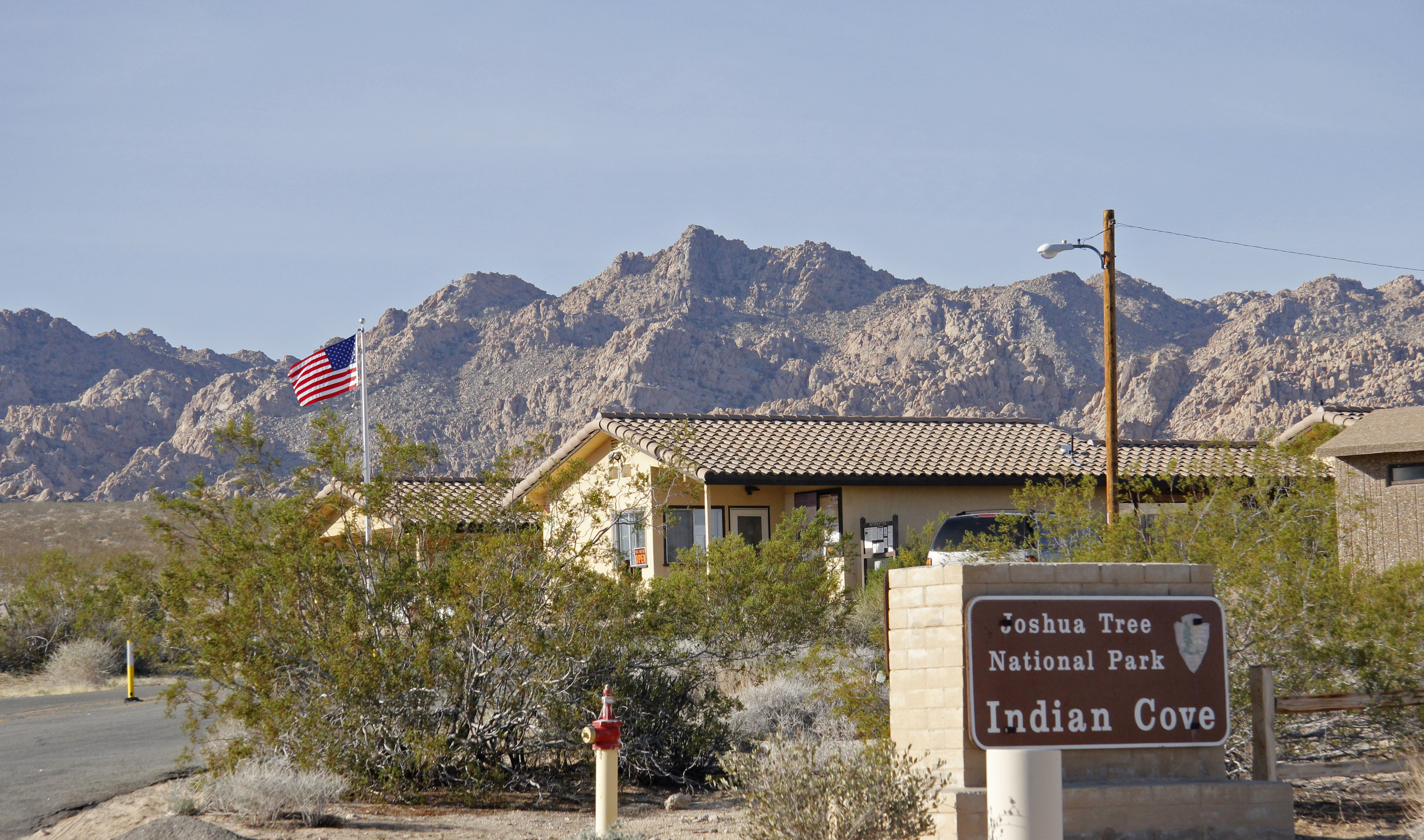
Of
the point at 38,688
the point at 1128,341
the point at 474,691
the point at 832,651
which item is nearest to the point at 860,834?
the point at 474,691

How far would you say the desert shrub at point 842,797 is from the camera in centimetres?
712

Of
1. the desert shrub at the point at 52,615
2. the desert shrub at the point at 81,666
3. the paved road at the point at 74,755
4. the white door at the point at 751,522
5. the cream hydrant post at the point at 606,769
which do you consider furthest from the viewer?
the desert shrub at the point at 52,615

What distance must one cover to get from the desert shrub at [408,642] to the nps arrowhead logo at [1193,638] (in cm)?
444

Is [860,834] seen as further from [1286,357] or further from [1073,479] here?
[1286,357]

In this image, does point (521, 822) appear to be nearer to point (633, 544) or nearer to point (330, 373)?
point (330, 373)

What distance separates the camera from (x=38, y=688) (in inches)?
945

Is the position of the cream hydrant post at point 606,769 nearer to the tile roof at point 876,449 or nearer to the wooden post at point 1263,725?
the wooden post at point 1263,725

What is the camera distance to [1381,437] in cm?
2277

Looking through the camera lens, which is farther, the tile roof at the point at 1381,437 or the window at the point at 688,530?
the window at the point at 688,530

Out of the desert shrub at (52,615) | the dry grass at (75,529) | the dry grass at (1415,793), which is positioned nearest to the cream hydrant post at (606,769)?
the dry grass at (1415,793)

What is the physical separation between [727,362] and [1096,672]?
10201 cm

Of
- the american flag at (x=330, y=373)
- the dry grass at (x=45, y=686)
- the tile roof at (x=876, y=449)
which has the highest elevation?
the american flag at (x=330, y=373)

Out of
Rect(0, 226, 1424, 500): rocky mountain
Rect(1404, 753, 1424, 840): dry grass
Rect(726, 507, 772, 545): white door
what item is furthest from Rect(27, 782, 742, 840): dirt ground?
Rect(0, 226, 1424, 500): rocky mountain

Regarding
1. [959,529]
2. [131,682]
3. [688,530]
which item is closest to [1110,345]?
[959,529]
